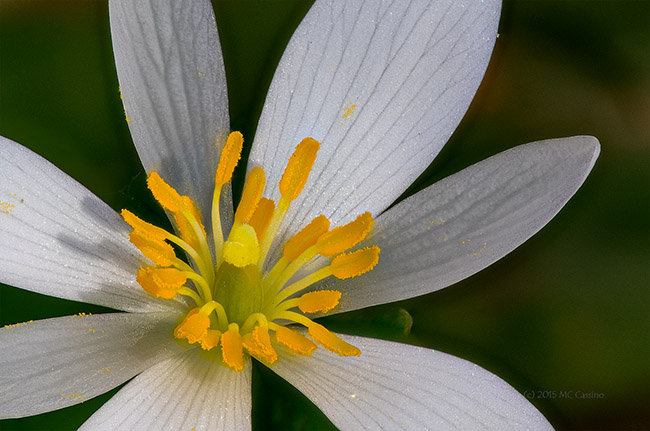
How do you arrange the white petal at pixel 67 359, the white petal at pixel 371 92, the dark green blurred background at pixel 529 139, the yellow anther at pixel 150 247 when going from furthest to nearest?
the dark green blurred background at pixel 529 139, the white petal at pixel 371 92, the yellow anther at pixel 150 247, the white petal at pixel 67 359

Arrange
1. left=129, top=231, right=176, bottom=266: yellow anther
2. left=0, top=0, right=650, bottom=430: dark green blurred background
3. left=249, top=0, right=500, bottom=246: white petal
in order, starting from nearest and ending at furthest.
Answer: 1. left=129, top=231, right=176, bottom=266: yellow anther
2. left=249, top=0, right=500, bottom=246: white petal
3. left=0, top=0, right=650, bottom=430: dark green blurred background

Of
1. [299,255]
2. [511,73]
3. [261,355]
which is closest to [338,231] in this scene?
[299,255]

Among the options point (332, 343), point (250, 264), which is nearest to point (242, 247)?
point (250, 264)

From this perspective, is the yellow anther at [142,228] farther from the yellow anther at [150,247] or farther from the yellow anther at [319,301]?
the yellow anther at [319,301]

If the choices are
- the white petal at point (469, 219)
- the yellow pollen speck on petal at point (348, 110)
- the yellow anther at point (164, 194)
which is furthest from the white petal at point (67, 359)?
the yellow pollen speck on petal at point (348, 110)

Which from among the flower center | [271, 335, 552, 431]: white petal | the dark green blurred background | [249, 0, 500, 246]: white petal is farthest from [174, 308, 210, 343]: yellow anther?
the dark green blurred background

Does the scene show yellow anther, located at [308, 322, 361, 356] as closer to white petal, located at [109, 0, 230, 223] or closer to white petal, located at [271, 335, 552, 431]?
white petal, located at [271, 335, 552, 431]
